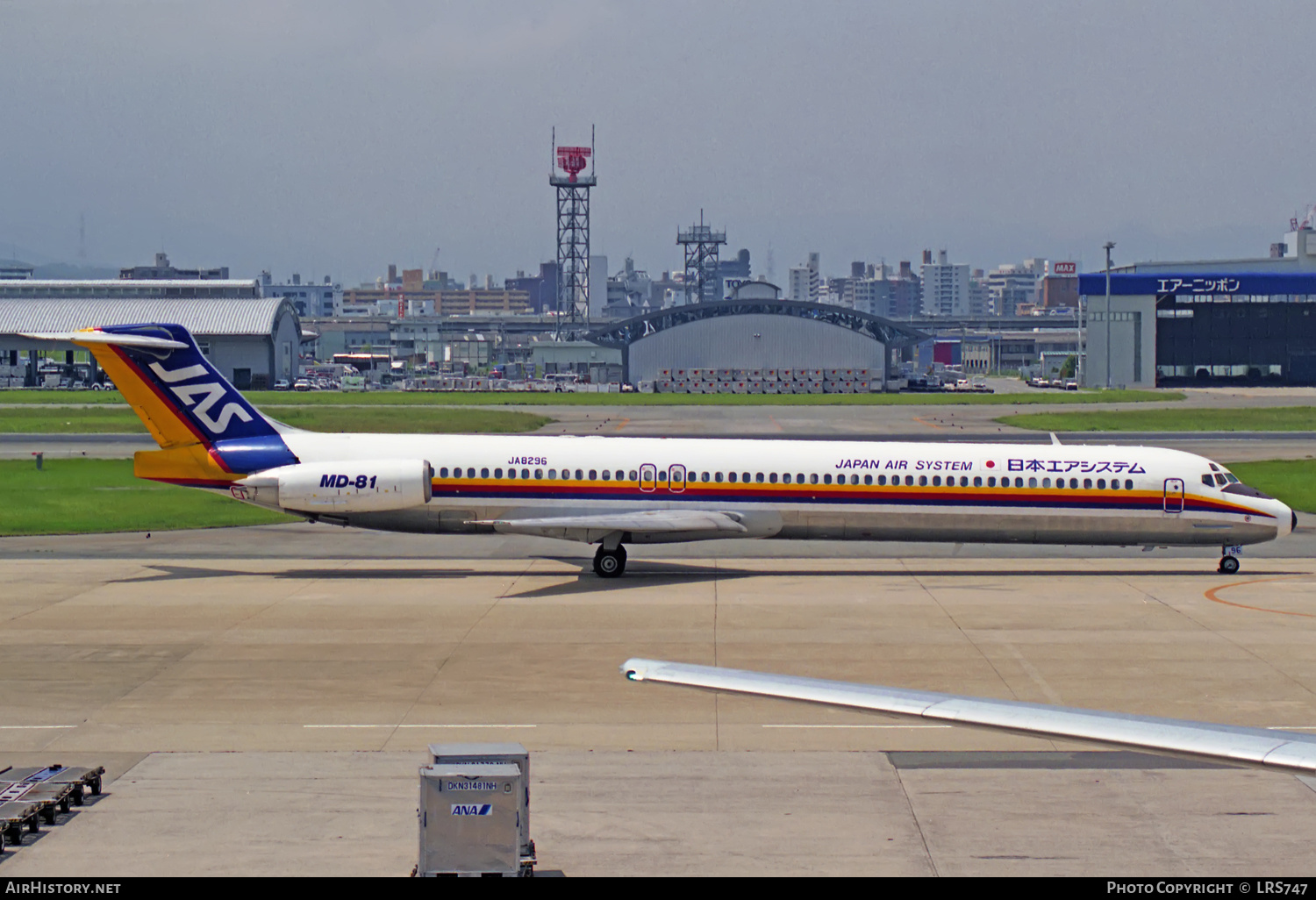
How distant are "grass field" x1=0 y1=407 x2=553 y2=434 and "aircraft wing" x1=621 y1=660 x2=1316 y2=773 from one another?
65714 mm

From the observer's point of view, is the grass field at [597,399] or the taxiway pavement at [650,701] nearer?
the taxiway pavement at [650,701]

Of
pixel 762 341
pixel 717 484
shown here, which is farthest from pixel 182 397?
pixel 762 341

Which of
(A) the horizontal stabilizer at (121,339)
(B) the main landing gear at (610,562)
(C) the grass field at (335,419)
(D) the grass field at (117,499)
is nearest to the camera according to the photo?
(A) the horizontal stabilizer at (121,339)

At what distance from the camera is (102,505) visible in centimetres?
4319

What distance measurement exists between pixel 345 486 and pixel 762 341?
111 m

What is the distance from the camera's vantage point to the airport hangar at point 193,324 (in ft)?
436

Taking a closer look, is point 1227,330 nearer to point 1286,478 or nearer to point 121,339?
point 1286,478

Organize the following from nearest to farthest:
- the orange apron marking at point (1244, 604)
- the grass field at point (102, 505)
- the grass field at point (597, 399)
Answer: the orange apron marking at point (1244, 604)
the grass field at point (102, 505)
the grass field at point (597, 399)

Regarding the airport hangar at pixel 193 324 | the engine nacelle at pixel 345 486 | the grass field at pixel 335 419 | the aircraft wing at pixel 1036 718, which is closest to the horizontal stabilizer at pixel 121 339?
the engine nacelle at pixel 345 486

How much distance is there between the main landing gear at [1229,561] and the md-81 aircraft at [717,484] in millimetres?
48

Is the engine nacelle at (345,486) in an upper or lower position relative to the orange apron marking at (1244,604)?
upper

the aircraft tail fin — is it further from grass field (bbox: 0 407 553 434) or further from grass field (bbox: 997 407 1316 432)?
grass field (bbox: 997 407 1316 432)

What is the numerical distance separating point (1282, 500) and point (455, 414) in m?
53.4

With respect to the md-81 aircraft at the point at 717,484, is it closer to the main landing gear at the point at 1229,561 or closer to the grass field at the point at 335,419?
the main landing gear at the point at 1229,561
